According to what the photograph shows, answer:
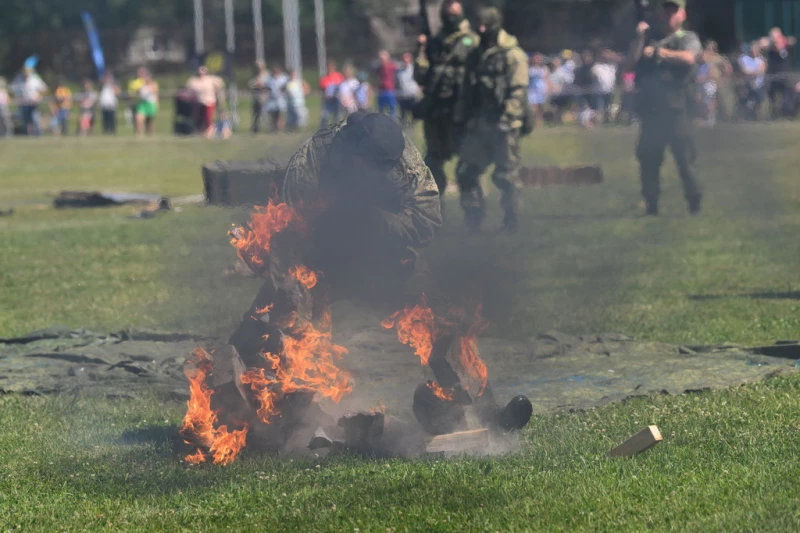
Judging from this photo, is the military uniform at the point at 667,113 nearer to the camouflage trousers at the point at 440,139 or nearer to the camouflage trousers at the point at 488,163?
the camouflage trousers at the point at 488,163

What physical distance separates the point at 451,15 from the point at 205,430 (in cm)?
988

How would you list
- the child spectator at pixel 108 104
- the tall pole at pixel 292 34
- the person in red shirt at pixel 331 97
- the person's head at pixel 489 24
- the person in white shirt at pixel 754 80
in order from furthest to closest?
the tall pole at pixel 292 34
the child spectator at pixel 108 104
the person in red shirt at pixel 331 97
the person in white shirt at pixel 754 80
the person's head at pixel 489 24

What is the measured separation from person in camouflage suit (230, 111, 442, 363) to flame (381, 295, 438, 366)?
2.6 inches

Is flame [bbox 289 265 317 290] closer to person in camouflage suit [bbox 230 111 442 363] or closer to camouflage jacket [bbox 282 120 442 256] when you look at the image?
person in camouflage suit [bbox 230 111 442 363]

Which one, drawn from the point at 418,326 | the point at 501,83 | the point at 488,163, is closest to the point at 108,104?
the point at 488,163

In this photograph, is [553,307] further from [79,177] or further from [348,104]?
[348,104]

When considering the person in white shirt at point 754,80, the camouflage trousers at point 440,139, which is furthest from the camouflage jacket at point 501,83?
the person in white shirt at point 754,80

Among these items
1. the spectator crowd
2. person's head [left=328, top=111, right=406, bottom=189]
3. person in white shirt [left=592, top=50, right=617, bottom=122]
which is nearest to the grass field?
person's head [left=328, top=111, right=406, bottom=189]

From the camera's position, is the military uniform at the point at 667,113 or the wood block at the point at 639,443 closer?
the wood block at the point at 639,443

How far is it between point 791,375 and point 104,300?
21.6 feet

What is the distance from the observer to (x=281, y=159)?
816 centimetres

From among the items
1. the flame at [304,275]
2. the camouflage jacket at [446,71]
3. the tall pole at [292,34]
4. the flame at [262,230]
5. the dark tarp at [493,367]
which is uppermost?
the tall pole at [292,34]

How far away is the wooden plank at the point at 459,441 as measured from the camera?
666 centimetres

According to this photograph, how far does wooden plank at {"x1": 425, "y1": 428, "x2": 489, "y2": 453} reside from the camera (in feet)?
21.8
